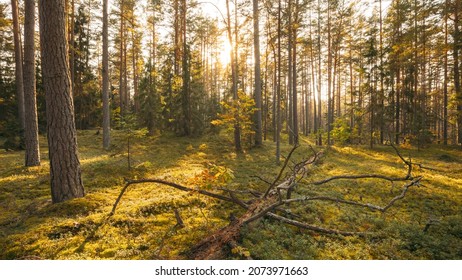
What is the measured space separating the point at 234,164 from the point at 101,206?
721 centimetres

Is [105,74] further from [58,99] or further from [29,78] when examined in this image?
[58,99]

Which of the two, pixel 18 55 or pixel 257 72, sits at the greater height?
pixel 18 55

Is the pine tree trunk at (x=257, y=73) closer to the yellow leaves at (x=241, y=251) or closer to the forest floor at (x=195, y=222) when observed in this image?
the forest floor at (x=195, y=222)

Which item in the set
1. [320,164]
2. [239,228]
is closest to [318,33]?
[320,164]

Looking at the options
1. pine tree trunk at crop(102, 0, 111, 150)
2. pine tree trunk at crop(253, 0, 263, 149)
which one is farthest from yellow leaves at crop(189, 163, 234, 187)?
pine tree trunk at crop(102, 0, 111, 150)

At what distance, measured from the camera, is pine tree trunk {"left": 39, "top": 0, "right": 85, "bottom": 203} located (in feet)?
17.0

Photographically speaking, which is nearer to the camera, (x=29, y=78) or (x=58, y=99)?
(x=58, y=99)

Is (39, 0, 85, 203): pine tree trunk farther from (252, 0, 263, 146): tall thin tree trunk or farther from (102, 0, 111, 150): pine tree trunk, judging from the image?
(252, 0, 263, 146): tall thin tree trunk

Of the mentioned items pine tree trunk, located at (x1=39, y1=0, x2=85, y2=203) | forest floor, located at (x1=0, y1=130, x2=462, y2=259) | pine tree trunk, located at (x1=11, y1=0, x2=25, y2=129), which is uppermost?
pine tree trunk, located at (x1=11, y1=0, x2=25, y2=129)

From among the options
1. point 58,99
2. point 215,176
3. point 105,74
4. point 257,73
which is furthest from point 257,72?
point 58,99

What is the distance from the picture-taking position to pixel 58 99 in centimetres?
529

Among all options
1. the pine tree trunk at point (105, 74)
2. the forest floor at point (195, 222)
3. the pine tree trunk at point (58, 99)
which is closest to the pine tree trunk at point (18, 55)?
the pine tree trunk at point (105, 74)

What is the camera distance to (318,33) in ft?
76.3
